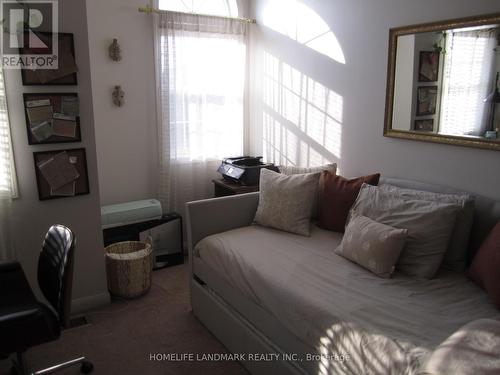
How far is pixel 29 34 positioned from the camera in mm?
2369

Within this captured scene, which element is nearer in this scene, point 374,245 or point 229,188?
point 374,245

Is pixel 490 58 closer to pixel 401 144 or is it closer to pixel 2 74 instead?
pixel 401 144

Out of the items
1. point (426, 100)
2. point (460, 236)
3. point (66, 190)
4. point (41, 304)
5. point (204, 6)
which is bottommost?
point (41, 304)

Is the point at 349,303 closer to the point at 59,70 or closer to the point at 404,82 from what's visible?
the point at 404,82

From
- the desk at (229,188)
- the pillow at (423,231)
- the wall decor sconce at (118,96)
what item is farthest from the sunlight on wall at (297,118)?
the wall decor sconce at (118,96)

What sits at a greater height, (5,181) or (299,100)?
(299,100)

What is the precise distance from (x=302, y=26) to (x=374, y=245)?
2044 millimetres

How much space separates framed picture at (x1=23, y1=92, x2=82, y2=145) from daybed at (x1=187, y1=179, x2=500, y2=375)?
885 millimetres

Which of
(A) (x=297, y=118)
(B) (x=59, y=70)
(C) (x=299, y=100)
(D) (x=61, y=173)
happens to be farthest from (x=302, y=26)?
(D) (x=61, y=173)

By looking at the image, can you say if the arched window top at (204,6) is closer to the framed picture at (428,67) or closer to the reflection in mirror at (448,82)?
the reflection in mirror at (448,82)

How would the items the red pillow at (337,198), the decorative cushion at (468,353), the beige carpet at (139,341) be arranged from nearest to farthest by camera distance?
the decorative cushion at (468,353)
the beige carpet at (139,341)
the red pillow at (337,198)

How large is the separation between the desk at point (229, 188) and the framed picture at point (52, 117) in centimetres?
133

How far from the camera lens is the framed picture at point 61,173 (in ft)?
8.30

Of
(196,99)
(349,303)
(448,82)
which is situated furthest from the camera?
(196,99)
